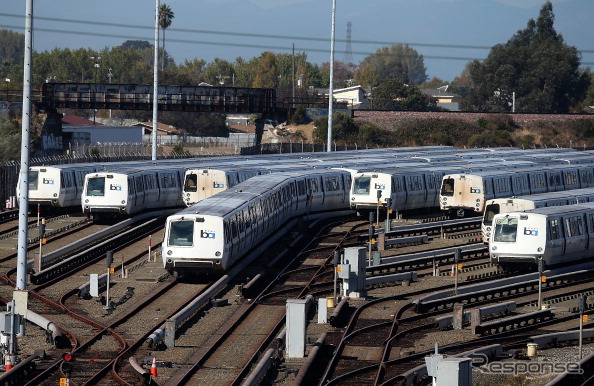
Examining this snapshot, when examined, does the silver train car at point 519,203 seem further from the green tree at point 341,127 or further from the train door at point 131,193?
the green tree at point 341,127

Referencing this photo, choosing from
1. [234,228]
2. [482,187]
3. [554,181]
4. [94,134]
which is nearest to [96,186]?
[234,228]

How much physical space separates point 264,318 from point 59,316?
539cm

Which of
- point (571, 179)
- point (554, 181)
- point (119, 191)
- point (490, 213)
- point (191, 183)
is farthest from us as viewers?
point (571, 179)

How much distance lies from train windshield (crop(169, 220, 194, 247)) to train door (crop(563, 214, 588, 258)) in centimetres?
1232

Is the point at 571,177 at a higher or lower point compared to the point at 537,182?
higher

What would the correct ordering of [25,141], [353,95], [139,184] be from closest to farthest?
[25,141] < [139,184] < [353,95]

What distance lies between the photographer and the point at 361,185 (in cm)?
4925

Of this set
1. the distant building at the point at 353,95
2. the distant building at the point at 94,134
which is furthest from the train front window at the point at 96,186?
the distant building at the point at 353,95

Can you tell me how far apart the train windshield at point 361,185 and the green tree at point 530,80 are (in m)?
94.5

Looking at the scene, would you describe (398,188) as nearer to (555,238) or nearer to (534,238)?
(555,238)

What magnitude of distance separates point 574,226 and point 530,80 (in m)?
106

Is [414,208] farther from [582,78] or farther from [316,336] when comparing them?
[582,78]

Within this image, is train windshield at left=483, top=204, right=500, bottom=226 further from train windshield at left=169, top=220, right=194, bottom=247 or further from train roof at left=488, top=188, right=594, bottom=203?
train windshield at left=169, top=220, right=194, bottom=247

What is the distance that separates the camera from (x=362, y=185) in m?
49.2
